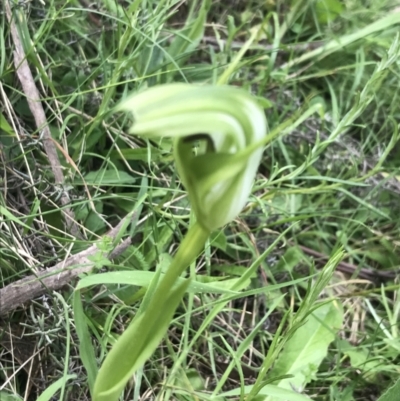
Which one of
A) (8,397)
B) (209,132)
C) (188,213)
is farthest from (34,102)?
(209,132)

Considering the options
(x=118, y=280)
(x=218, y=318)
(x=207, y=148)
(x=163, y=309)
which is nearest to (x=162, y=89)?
(x=207, y=148)

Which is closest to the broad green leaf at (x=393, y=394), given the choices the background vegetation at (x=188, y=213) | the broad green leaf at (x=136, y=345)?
the background vegetation at (x=188, y=213)

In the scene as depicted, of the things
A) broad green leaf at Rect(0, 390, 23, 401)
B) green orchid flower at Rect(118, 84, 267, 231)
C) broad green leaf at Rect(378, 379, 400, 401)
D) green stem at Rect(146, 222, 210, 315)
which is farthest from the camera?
broad green leaf at Rect(378, 379, 400, 401)

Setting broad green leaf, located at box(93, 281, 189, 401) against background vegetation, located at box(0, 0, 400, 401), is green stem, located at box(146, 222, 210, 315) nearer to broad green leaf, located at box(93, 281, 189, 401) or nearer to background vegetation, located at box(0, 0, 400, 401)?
broad green leaf, located at box(93, 281, 189, 401)

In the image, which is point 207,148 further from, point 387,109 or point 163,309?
point 387,109

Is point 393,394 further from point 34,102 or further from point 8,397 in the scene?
point 34,102

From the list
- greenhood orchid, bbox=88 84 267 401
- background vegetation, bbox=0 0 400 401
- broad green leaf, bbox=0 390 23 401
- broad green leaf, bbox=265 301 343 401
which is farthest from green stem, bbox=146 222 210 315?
broad green leaf, bbox=265 301 343 401

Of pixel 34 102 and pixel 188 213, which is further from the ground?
pixel 34 102
